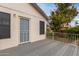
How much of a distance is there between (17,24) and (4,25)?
1.69 metres

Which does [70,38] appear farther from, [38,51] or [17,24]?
[38,51]

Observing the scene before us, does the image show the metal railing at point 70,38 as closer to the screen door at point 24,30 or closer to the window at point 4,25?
the screen door at point 24,30

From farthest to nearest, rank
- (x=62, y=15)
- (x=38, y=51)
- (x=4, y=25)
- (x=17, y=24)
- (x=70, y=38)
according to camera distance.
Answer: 1. (x=62, y=15)
2. (x=70, y=38)
3. (x=17, y=24)
4. (x=4, y=25)
5. (x=38, y=51)

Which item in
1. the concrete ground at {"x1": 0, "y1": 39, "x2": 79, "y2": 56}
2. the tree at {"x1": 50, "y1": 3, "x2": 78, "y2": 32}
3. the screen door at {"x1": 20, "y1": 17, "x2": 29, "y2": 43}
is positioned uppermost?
the tree at {"x1": 50, "y1": 3, "x2": 78, "y2": 32}

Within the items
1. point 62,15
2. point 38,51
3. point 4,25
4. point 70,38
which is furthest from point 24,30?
point 62,15

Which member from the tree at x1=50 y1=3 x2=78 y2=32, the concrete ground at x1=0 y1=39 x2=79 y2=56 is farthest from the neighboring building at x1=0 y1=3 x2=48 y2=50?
the tree at x1=50 y1=3 x2=78 y2=32

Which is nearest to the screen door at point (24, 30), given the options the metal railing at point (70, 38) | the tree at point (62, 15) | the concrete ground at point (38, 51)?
the concrete ground at point (38, 51)

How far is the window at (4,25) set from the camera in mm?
8709

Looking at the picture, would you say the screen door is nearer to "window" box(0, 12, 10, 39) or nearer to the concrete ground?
the concrete ground

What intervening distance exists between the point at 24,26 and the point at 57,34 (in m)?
8.18

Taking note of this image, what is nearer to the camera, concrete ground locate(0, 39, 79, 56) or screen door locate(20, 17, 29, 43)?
Answer: concrete ground locate(0, 39, 79, 56)

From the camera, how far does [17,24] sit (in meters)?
10.6

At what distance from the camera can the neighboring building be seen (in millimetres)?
8953

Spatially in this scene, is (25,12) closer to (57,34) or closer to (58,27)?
(57,34)
